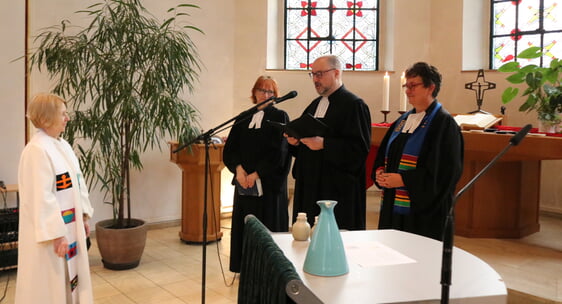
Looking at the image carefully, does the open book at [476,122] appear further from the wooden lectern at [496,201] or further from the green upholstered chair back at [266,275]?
the green upholstered chair back at [266,275]

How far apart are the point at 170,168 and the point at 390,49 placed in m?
3.63

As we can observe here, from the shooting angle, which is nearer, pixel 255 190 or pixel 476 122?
Answer: pixel 255 190

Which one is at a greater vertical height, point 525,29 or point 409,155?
point 525,29

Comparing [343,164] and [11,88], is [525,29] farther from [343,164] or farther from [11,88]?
[11,88]

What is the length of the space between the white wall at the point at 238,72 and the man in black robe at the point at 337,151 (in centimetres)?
302

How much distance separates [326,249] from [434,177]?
1.40 meters

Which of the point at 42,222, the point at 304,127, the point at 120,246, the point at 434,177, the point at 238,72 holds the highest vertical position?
the point at 238,72

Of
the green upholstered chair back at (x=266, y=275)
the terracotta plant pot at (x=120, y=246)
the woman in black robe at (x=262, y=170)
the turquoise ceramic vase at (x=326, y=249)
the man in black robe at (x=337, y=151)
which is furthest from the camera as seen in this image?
the terracotta plant pot at (x=120, y=246)

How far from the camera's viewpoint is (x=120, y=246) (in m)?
4.59

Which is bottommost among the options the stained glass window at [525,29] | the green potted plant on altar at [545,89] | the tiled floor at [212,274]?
the tiled floor at [212,274]

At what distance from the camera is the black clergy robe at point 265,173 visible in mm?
4094

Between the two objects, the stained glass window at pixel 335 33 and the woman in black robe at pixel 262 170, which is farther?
the stained glass window at pixel 335 33

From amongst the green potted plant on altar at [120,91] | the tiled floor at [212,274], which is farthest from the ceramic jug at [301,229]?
the green potted plant on altar at [120,91]

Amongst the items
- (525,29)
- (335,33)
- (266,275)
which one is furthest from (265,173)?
(525,29)
